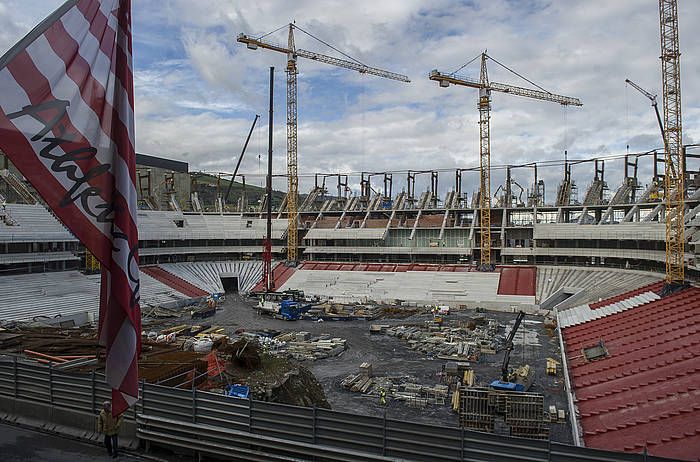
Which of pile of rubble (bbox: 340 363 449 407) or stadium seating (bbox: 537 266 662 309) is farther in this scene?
stadium seating (bbox: 537 266 662 309)

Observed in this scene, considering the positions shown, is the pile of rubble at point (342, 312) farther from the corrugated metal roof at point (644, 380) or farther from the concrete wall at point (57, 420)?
the concrete wall at point (57, 420)

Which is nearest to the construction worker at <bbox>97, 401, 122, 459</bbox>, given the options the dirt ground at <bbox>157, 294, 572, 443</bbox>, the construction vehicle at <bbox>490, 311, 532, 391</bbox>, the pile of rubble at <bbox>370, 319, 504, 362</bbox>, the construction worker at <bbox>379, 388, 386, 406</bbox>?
the dirt ground at <bbox>157, 294, 572, 443</bbox>

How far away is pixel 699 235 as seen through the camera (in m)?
34.5

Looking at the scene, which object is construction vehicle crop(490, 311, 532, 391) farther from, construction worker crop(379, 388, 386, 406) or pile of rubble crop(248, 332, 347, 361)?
pile of rubble crop(248, 332, 347, 361)

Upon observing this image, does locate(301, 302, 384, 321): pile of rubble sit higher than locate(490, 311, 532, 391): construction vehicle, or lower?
lower

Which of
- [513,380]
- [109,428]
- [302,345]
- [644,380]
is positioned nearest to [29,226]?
[302,345]

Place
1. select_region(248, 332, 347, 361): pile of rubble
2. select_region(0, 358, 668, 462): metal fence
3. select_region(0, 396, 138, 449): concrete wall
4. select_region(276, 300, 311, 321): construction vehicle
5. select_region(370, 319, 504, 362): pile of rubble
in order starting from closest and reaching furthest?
select_region(0, 358, 668, 462): metal fence, select_region(0, 396, 138, 449): concrete wall, select_region(248, 332, 347, 361): pile of rubble, select_region(370, 319, 504, 362): pile of rubble, select_region(276, 300, 311, 321): construction vehicle

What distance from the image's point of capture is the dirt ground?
68.0 feet

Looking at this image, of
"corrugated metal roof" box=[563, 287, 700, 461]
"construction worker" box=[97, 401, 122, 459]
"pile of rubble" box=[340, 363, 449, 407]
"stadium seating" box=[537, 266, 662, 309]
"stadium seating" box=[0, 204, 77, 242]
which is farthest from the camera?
"stadium seating" box=[0, 204, 77, 242]

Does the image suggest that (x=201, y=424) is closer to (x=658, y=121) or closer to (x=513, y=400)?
(x=513, y=400)

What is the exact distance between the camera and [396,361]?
94.6 feet

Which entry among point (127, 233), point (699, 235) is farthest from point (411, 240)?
point (127, 233)

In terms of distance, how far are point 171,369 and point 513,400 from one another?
37.4 ft

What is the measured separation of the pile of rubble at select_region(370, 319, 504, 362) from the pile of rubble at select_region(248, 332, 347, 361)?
447cm
